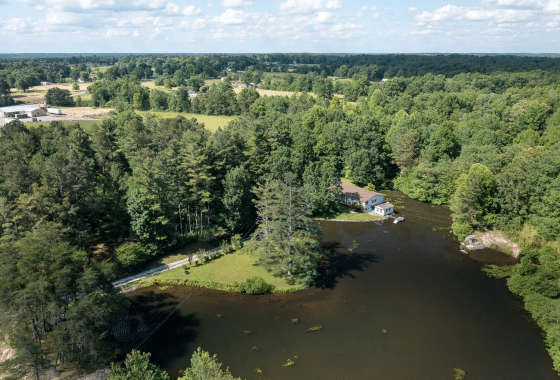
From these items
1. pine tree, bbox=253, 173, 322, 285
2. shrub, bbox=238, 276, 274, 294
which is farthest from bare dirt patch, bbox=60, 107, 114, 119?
shrub, bbox=238, 276, 274, 294

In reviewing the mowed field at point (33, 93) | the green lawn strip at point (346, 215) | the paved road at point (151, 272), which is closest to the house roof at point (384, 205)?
the green lawn strip at point (346, 215)

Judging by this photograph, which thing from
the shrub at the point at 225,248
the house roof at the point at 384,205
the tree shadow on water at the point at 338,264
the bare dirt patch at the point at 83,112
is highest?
the bare dirt patch at the point at 83,112

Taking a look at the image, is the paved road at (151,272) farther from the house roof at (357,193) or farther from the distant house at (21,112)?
the distant house at (21,112)

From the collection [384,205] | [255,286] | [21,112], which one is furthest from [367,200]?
[21,112]

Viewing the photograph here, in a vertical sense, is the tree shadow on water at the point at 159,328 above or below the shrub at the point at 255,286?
below

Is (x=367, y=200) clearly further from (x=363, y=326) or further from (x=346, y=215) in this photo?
(x=363, y=326)

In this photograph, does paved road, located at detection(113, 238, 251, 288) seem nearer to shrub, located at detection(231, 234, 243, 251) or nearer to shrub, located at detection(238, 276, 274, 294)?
shrub, located at detection(231, 234, 243, 251)

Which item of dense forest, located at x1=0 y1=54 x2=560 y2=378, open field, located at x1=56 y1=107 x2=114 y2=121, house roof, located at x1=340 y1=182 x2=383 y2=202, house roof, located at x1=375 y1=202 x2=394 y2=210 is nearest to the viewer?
dense forest, located at x1=0 y1=54 x2=560 y2=378
